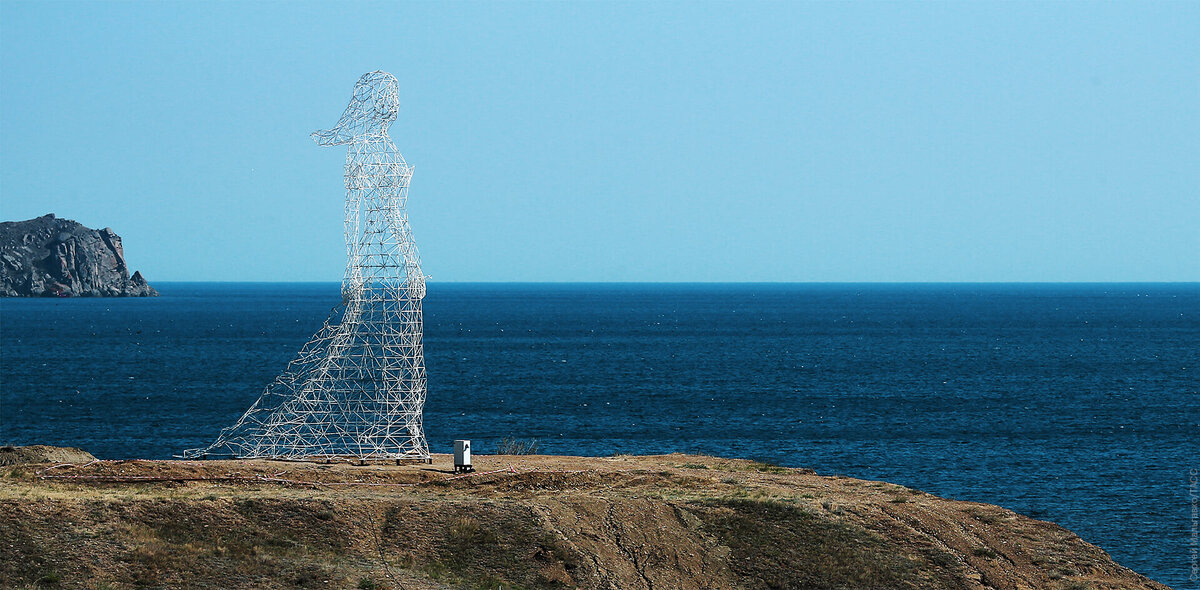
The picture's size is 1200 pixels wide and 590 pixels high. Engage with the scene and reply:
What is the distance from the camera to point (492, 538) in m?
33.7

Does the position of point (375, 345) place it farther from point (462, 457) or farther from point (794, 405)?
point (794, 405)

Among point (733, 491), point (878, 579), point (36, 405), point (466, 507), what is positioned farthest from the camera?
point (36, 405)

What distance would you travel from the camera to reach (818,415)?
265 ft

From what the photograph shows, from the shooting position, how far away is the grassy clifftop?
31.9m

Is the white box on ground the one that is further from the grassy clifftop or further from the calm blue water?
the calm blue water

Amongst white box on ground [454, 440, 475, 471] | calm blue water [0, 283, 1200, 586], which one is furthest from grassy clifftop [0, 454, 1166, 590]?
calm blue water [0, 283, 1200, 586]

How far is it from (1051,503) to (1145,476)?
33.4 ft

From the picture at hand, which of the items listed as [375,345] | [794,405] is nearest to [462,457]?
[375,345]

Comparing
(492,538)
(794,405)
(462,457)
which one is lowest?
(794,405)

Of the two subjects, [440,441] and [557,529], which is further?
[440,441]

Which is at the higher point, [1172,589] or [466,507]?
[466,507]

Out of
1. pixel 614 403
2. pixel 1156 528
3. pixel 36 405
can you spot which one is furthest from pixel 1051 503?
pixel 36 405

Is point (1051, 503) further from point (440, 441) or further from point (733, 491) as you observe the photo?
point (440, 441)

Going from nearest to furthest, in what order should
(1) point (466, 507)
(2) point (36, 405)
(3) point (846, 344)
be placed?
(1) point (466, 507) < (2) point (36, 405) < (3) point (846, 344)
